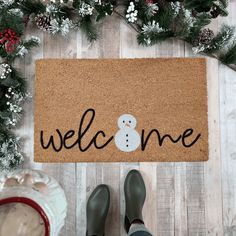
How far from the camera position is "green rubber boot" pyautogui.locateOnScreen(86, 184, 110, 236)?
1321mm

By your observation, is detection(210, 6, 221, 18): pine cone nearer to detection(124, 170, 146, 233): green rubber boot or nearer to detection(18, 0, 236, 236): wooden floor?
detection(18, 0, 236, 236): wooden floor

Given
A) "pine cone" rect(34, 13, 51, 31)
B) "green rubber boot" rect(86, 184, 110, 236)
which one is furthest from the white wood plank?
"pine cone" rect(34, 13, 51, 31)

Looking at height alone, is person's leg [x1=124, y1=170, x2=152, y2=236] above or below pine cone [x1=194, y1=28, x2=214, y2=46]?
below

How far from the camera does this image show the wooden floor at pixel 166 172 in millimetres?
1391

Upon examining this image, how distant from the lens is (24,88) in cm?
136

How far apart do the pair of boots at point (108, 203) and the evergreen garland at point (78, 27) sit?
33 cm

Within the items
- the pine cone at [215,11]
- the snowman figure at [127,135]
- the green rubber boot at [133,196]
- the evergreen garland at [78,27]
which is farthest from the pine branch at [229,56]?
the green rubber boot at [133,196]

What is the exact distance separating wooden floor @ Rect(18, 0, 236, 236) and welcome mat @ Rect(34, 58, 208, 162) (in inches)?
1.4

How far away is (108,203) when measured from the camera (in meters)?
1.37

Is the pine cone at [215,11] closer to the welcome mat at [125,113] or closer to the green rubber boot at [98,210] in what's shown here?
the welcome mat at [125,113]

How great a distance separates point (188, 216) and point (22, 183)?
2.90 ft

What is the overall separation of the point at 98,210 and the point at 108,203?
48 mm

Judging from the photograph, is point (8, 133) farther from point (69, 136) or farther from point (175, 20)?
point (175, 20)

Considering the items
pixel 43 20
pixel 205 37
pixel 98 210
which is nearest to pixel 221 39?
pixel 205 37
